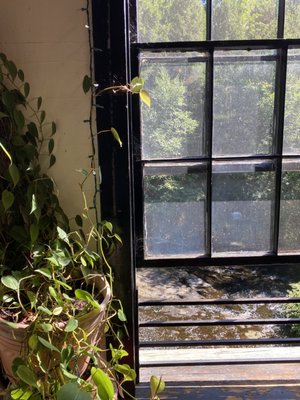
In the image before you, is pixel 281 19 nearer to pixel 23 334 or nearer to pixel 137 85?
pixel 137 85

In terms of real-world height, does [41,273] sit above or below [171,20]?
below

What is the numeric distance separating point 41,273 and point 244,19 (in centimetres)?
90

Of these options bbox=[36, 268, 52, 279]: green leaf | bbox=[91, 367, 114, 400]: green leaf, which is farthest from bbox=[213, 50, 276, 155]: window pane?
bbox=[91, 367, 114, 400]: green leaf

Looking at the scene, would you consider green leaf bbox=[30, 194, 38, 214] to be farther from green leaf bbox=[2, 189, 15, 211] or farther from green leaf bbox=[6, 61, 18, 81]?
green leaf bbox=[6, 61, 18, 81]

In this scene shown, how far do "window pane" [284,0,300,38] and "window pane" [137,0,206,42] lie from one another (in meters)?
0.24

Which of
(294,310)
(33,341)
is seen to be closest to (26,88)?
(33,341)

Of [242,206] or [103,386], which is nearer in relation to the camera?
[103,386]

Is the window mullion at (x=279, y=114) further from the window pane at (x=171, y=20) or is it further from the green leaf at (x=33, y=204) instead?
the green leaf at (x=33, y=204)

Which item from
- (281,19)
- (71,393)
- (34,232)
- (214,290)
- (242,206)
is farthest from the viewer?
(214,290)

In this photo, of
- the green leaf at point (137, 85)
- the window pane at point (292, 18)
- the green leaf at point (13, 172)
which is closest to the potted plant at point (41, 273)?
the green leaf at point (13, 172)

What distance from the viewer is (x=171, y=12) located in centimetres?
116

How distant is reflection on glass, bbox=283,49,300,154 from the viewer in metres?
1.20

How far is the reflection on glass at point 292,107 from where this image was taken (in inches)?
47.1

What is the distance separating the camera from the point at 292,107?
123 centimetres
